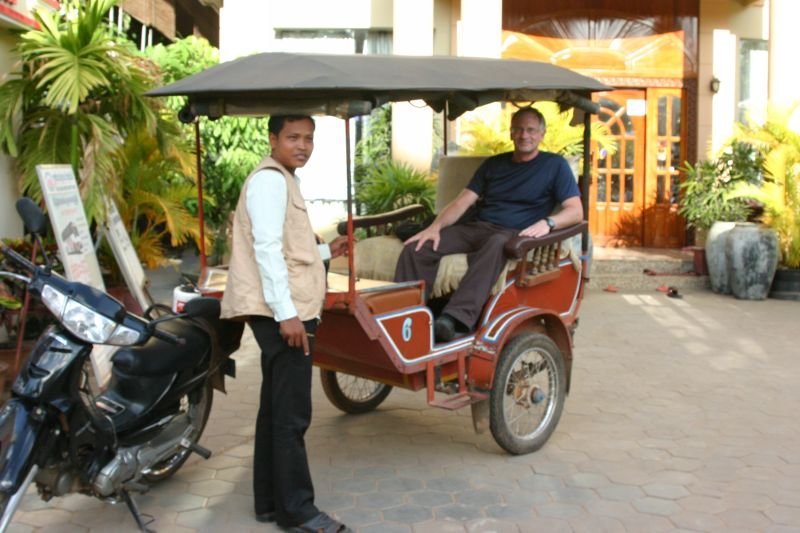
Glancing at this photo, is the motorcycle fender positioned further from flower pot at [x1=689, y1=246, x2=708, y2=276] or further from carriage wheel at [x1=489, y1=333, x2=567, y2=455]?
flower pot at [x1=689, y1=246, x2=708, y2=276]

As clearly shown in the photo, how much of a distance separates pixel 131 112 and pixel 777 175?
23.7 feet

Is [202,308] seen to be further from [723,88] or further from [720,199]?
[723,88]

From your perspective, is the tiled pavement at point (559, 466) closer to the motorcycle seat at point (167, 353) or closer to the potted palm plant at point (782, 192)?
the motorcycle seat at point (167, 353)

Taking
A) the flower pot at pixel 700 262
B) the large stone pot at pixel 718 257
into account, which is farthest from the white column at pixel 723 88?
the large stone pot at pixel 718 257

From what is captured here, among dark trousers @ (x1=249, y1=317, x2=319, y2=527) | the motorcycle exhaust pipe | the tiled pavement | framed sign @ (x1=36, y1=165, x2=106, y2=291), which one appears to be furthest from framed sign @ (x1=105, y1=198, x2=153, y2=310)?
the motorcycle exhaust pipe

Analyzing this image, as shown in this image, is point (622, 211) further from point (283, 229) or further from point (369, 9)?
point (283, 229)

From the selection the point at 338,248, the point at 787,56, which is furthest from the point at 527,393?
the point at 787,56

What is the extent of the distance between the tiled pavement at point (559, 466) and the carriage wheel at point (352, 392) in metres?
0.09

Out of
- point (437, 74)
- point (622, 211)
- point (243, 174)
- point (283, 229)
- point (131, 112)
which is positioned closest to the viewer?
point (283, 229)

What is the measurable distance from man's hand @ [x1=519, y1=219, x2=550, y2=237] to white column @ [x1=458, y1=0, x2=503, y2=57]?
18.9ft

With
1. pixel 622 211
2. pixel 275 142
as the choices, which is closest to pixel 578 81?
pixel 275 142

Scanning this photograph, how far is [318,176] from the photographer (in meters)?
11.9

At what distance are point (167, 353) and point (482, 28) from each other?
7372 millimetres

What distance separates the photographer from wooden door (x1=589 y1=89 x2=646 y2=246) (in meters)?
12.4
